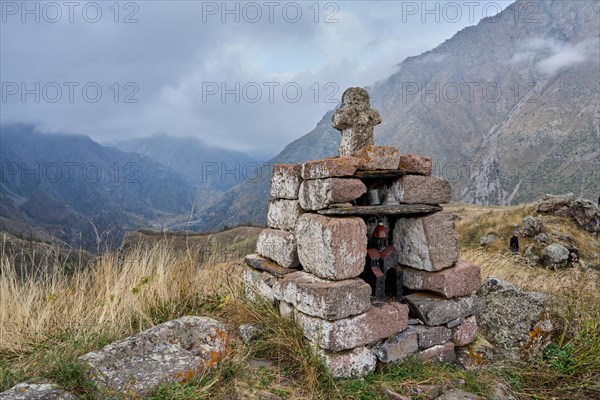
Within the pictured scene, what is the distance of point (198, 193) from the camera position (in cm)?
548

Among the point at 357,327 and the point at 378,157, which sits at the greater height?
the point at 378,157

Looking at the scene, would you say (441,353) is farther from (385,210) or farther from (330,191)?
(330,191)

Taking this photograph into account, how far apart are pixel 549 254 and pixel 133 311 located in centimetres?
1466

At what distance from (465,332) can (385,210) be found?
1.69 metres

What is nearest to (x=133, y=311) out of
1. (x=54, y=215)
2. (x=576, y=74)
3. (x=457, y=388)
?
(x=457, y=388)

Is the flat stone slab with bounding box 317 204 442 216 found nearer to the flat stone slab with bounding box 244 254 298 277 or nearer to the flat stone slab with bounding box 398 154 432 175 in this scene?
the flat stone slab with bounding box 398 154 432 175

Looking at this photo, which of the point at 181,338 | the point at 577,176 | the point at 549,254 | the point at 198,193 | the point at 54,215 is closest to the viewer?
the point at 181,338

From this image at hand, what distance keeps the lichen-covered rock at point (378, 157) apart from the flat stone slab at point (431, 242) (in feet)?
2.39

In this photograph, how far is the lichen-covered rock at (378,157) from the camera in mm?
3898

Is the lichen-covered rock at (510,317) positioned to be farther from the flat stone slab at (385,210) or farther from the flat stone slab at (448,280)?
the flat stone slab at (385,210)

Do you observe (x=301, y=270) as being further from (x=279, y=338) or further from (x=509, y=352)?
(x=509, y=352)

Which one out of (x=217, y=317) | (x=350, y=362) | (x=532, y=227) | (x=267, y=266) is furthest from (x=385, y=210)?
(x=532, y=227)

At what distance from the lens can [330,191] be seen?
3633 millimetres

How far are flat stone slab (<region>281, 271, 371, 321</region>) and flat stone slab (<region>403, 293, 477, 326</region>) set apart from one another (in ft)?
2.70
